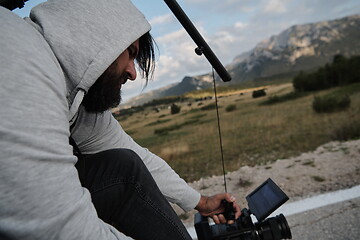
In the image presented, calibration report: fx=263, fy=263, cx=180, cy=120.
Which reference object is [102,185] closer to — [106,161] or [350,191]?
[106,161]

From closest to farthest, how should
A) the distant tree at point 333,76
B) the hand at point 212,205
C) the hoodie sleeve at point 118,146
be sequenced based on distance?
the hoodie sleeve at point 118,146 < the hand at point 212,205 < the distant tree at point 333,76

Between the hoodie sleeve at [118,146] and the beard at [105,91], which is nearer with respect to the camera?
the beard at [105,91]

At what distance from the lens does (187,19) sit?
1.57 meters

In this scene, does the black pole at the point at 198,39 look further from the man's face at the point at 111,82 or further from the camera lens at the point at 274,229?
the camera lens at the point at 274,229

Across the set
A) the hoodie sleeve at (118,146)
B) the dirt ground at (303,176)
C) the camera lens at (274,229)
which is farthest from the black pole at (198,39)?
the dirt ground at (303,176)

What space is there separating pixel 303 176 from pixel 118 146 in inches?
106

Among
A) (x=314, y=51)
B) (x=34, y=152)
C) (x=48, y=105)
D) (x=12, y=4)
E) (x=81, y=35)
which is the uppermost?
(x=314, y=51)

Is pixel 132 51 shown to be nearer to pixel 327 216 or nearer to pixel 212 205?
pixel 212 205

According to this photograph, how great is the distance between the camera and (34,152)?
66cm

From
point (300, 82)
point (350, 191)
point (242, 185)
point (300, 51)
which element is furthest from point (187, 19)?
point (300, 51)

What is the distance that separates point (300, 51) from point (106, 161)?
211 m

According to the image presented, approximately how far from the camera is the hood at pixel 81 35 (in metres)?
0.88

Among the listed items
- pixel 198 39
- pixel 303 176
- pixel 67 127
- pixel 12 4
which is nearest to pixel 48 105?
pixel 67 127

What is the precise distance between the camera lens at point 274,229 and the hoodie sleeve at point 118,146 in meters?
0.48
